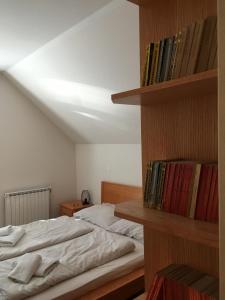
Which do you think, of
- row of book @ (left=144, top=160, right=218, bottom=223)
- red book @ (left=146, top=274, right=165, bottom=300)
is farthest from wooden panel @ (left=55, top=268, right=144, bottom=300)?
row of book @ (left=144, top=160, right=218, bottom=223)

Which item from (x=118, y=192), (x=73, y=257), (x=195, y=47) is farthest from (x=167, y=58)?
(x=118, y=192)

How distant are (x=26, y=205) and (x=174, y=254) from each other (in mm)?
3154

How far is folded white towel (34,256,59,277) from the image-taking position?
1.98 metres

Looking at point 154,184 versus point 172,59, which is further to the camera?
point 154,184

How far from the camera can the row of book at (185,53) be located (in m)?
0.90

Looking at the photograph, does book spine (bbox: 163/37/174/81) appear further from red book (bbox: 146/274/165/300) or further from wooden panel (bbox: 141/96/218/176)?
red book (bbox: 146/274/165/300)

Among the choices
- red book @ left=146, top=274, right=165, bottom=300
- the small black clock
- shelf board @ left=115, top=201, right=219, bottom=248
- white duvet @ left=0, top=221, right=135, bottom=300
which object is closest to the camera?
shelf board @ left=115, top=201, right=219, bottom=248

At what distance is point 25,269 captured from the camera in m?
1.96

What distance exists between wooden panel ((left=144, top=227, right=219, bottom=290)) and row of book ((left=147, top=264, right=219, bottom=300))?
4cm

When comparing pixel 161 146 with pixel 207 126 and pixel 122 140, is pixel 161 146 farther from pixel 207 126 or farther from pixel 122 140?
pixel 122 140

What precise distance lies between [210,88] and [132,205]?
60 centimetres

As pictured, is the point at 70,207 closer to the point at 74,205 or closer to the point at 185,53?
the point at 74,205

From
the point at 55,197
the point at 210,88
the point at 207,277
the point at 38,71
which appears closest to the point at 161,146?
the point at 210,88

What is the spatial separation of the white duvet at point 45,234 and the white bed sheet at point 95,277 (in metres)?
0.61
